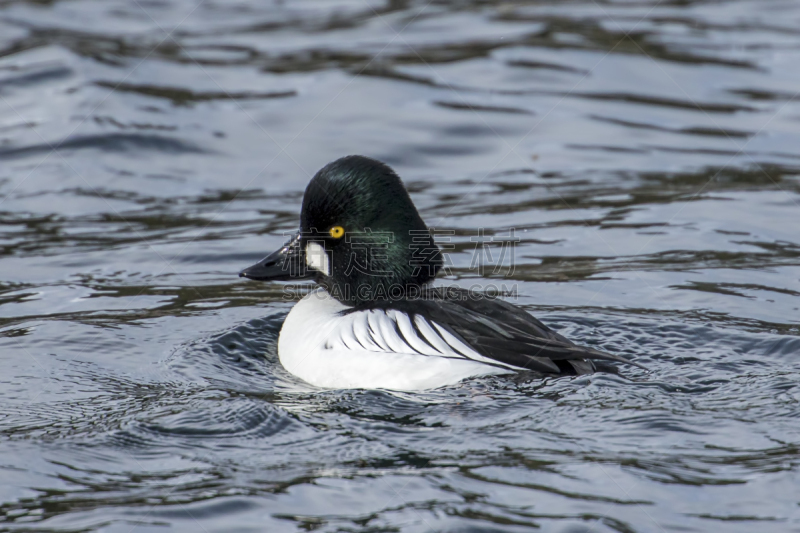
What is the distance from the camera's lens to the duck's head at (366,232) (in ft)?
18.6

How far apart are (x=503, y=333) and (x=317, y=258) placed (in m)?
1.37

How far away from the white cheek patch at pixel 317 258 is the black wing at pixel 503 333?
47 centimetres

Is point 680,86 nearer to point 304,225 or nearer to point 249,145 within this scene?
point 249,145

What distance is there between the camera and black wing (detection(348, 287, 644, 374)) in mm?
5137

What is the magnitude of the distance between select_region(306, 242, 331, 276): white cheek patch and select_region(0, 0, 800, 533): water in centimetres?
67

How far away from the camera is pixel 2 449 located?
4.61 meters

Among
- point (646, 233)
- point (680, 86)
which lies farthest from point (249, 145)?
point (680, 86)

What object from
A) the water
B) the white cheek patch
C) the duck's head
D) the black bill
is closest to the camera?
the water

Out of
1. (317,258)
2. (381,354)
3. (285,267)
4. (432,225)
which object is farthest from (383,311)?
(432,225)

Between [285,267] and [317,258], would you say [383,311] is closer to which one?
[317,258]

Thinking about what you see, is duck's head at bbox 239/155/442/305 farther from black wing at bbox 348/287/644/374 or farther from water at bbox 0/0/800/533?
water at bbox 0/0/800/533

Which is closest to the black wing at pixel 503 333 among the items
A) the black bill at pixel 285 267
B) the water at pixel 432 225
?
the water at pixel 432 225

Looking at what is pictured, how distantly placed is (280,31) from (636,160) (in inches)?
287

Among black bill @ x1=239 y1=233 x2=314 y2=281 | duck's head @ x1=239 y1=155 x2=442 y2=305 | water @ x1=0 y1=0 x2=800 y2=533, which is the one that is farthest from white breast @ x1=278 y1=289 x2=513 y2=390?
black bill @ x1=239 y1=233 x2=314 y2=281
